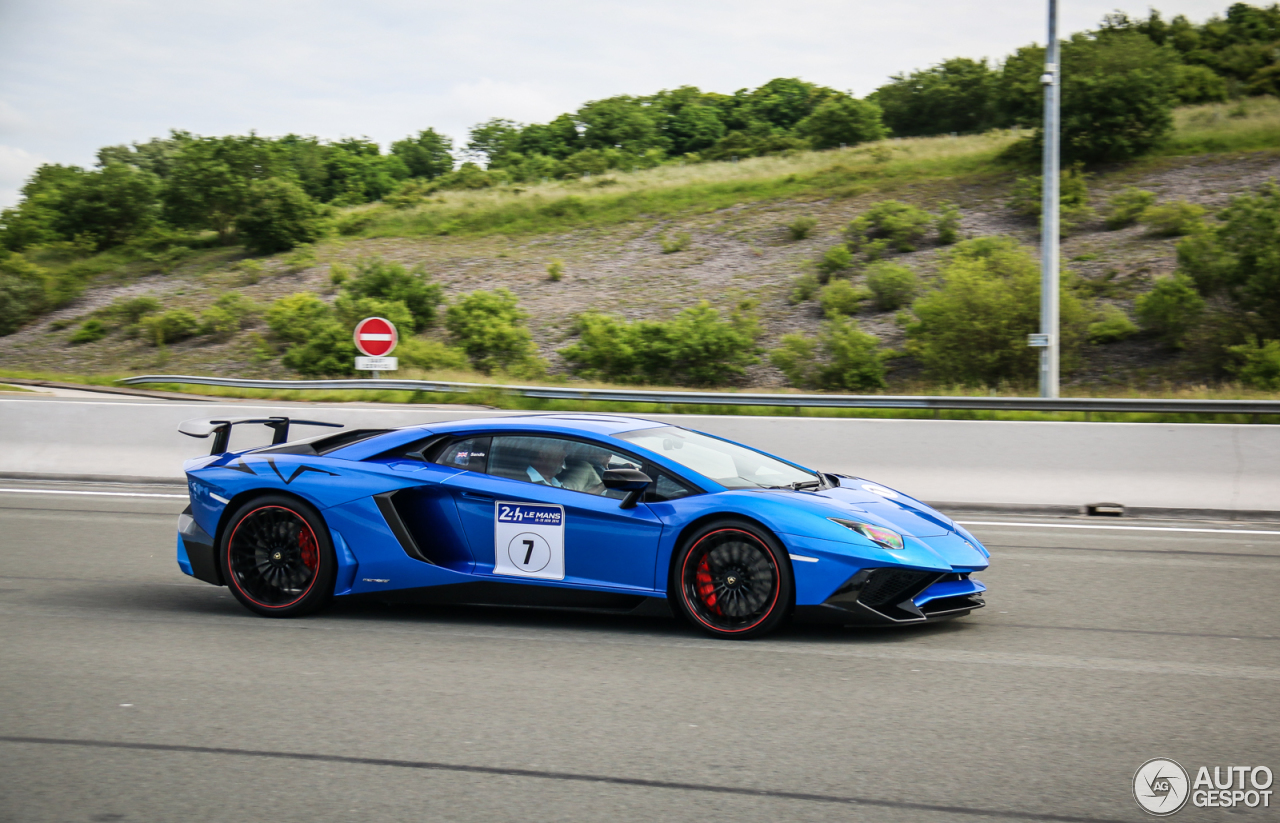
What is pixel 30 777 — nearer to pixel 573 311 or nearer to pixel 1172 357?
pixel 1172 357

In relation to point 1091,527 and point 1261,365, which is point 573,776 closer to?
point 1091,527

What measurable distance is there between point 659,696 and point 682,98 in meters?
84.4

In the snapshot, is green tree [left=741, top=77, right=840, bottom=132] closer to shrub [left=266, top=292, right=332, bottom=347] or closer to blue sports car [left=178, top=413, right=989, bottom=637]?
shrub [left=266, top=292, right=332, bottom=347]

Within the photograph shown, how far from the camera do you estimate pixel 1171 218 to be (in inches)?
1304

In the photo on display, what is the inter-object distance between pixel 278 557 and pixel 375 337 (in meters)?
11.3

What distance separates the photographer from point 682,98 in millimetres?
85188

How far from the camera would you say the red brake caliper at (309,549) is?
6.26 m

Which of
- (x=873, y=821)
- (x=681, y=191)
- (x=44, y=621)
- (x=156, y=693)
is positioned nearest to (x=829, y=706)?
(x=873, y=821)

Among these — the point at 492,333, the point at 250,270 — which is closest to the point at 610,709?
the point at 492,333

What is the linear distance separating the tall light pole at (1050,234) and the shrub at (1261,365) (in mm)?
11640

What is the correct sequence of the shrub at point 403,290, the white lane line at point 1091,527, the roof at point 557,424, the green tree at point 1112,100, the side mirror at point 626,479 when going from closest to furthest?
the side mirror at point 626,479 → the roof at point 557,424 → the white lane line at point 1091,527 → the shrub at point 403,290 → the green tree at point 1112,100

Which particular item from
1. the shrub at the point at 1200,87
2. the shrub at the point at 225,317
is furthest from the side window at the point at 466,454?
the shrub at the point at 1200,87

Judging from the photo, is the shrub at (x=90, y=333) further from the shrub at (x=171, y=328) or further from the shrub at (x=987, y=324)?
the shrub at (x=987, y=324)

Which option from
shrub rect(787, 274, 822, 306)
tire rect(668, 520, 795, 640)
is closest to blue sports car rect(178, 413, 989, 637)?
tire rect(668, 520, 795, 640)
